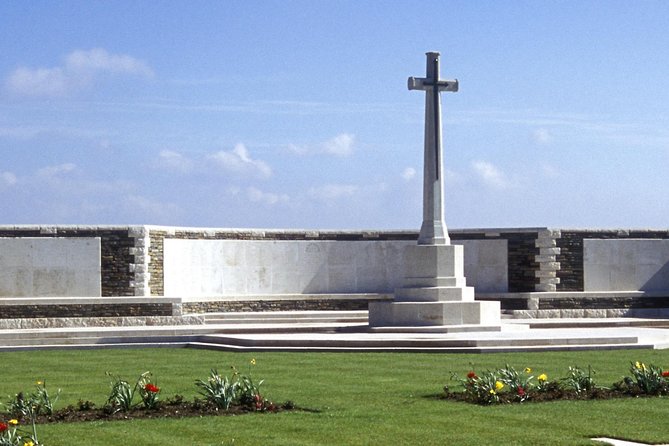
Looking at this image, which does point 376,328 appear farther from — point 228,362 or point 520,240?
point 520,240

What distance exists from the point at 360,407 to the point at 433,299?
43.4 feet

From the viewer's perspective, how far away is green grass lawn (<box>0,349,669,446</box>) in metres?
11.7

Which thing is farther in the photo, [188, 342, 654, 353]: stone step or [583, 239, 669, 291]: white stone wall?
[583, 239, 669, 291]: white stone wall

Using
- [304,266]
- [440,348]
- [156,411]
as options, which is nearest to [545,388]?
[156,411]

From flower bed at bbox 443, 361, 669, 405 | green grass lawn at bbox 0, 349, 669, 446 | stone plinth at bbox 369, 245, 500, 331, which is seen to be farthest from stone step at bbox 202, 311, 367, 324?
flower bed at bbox 443, 361, 669, 405

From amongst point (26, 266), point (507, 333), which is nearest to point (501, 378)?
point (507, 333)

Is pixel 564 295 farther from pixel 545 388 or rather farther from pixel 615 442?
pixel 615 442

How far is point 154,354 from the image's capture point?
75.6 feet

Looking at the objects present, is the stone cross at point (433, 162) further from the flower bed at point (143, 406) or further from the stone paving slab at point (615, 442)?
the stone paving slab at point (615, 442)

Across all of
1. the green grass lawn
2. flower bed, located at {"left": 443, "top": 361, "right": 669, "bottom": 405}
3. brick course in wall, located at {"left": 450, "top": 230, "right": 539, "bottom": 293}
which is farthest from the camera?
brick course in wall, located at {"left": 450, "top": 230, "right": 539, "bottom": 293}

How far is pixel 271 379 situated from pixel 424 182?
36.8 feet

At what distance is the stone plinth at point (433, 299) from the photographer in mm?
26516

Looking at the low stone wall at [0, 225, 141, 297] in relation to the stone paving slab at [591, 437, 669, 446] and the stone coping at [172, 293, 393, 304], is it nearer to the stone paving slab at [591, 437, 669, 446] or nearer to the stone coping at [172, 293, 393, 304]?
the stone coping at [172, 293, 393, 304]

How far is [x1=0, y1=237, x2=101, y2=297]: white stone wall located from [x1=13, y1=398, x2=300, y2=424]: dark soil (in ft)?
61.3
